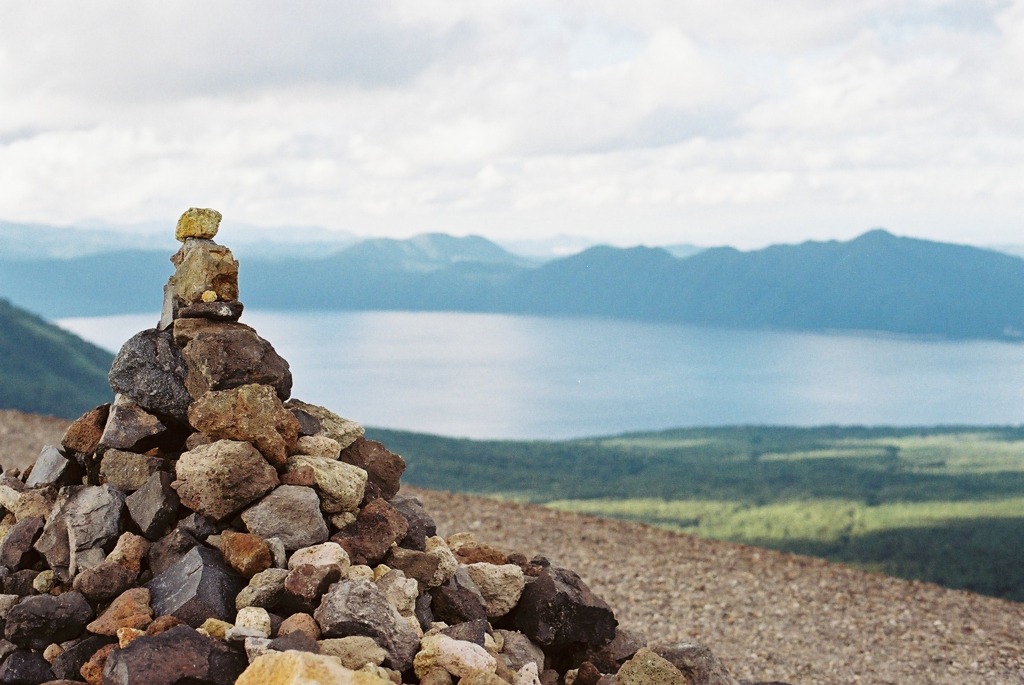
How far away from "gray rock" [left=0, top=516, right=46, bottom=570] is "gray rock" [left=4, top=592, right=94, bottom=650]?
103 cm

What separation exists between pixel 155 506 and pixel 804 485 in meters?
66.3

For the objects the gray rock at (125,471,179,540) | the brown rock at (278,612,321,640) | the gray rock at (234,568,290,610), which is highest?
the gray rock at (125,471,179,540)

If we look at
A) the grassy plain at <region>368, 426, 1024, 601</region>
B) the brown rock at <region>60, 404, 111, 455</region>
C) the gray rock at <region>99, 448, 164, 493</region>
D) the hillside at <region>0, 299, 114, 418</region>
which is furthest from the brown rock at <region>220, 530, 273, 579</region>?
the hillside at <region>0, 299, 114, 418</region>

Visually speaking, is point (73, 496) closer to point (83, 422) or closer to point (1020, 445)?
point (83, 422)

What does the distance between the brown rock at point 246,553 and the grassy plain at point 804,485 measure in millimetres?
19824

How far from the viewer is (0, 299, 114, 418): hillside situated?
83938mm

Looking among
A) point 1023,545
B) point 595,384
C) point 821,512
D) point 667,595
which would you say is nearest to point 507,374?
point 595,384

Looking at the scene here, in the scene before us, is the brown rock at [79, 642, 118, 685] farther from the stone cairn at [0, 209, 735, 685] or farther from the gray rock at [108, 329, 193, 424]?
the gray rock at [108, 329, 193, 424]

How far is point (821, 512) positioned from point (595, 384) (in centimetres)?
13935

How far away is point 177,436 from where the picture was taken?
9.20 meters

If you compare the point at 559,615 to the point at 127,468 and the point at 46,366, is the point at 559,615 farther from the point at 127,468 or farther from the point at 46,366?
the point at 46,366

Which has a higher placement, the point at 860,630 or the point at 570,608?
the point at 570,608

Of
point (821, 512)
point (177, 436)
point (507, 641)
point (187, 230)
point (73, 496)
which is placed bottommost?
point (821, 512)

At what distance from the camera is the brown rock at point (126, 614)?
24.1ft
